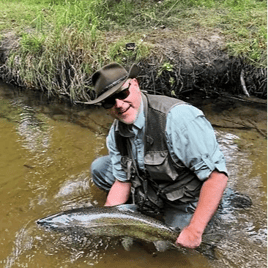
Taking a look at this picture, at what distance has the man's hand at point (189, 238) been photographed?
264 centimetres

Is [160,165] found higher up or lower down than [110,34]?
lower down

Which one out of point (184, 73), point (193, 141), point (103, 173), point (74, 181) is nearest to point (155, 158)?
point (193, 141)

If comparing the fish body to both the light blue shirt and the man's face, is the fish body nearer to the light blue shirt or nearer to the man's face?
the light blue shirt

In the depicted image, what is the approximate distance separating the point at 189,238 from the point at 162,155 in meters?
0.67

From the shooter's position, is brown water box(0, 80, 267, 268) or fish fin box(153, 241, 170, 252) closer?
fish fin box(153, 241, 170, 252)

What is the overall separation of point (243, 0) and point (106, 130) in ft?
15.2

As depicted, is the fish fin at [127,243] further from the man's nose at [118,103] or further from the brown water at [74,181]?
the man's nose at [118,103]

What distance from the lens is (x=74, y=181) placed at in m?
4.22

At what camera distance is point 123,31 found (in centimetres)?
687

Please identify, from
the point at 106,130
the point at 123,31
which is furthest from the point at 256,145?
the point at 123,31

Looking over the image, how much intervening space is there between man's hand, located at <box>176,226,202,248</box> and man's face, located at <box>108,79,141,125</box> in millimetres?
942

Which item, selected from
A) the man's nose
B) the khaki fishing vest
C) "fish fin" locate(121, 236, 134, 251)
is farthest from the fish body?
the man's nose

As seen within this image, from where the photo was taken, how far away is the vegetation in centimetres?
601

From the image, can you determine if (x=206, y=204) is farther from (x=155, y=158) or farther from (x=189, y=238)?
(x=155, y=158)
